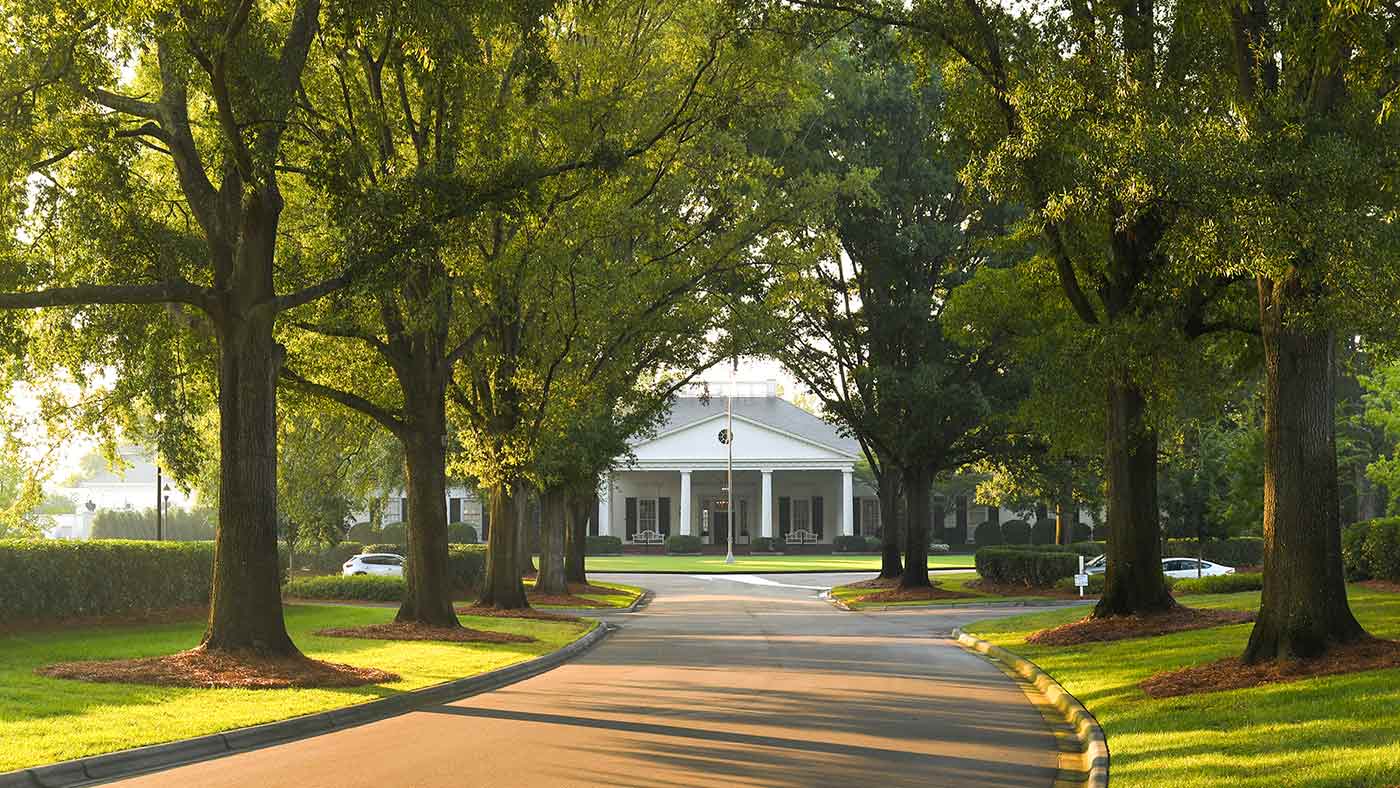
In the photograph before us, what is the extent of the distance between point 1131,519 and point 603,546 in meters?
60.3

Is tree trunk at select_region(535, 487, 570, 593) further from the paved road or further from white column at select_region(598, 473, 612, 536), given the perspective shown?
white column at select_region(598, 473, 612, 536)

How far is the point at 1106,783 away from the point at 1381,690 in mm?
3902

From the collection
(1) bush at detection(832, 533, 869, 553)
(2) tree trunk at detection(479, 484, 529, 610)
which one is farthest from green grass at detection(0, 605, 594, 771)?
(1) bush at detection(832, 533, 869, 553)

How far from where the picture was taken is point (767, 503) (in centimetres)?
7975

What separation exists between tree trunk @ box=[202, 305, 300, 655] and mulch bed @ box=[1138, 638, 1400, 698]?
10.3 m

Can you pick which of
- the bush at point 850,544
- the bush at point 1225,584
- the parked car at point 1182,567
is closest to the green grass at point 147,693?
the bush at point 1225,584

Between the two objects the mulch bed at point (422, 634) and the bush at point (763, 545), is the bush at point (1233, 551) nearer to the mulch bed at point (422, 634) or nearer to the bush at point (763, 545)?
the bush at point (763, 545)

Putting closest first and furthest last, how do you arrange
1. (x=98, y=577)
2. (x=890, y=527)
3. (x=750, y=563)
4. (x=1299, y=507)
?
1. (x=1299, y=507)
2. (x=98, y=577)
3. (x=890, y=527)
4. (x=750, y=563)

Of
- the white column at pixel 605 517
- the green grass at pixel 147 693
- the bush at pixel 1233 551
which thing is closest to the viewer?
the green grass at pixel 147 693

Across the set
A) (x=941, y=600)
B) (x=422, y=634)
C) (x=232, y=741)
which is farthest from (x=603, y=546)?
(x=232, y=741)

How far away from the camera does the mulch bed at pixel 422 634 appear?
22.7 m

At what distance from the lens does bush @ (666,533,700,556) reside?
80250 millimetres

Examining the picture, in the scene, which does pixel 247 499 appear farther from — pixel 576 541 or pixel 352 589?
pixel 576 541

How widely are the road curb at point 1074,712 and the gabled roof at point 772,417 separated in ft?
189
